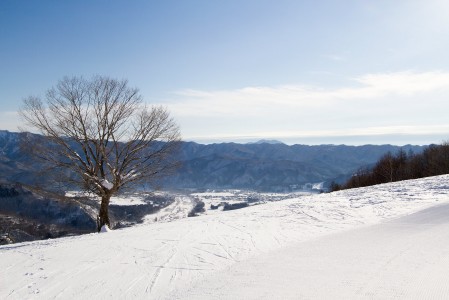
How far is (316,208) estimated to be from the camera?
13.5 meters

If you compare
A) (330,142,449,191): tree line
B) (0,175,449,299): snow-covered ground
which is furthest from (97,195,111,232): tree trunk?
(330,142,449,191): tree line

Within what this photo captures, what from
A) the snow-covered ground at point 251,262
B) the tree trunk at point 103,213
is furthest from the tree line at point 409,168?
the snow-covered ground at point 251,262

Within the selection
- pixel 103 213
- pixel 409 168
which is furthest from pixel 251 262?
pixel 409 168

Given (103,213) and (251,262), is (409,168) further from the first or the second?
Answer: (251,262)

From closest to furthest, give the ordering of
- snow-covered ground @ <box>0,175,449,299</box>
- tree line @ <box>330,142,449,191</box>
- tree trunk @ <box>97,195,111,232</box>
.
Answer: snow-covered ground @ <box>0,175,449,299</box>
tree trunk @ <box>97,195,111,232</box>
tree line @ <box>330,142,449,191</box>

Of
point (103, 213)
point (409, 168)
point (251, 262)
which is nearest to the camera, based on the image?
point (251, 262)

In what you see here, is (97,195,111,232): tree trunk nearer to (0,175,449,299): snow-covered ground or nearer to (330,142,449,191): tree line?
(0,175,449,299): snow-covered ground

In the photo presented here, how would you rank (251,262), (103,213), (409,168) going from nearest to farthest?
(251,262) < (103,213) < (409,168)

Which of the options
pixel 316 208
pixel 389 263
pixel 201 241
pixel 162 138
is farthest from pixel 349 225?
pixel 162 138

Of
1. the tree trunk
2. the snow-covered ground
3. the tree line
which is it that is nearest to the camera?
the snow-covered ground

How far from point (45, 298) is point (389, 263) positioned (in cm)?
621

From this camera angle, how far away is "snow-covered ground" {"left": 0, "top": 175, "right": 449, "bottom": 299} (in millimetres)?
5531

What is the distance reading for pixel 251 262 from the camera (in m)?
7.03

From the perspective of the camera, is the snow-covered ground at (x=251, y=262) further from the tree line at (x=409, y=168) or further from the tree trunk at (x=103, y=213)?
the tree line at (x=409, y=168)
